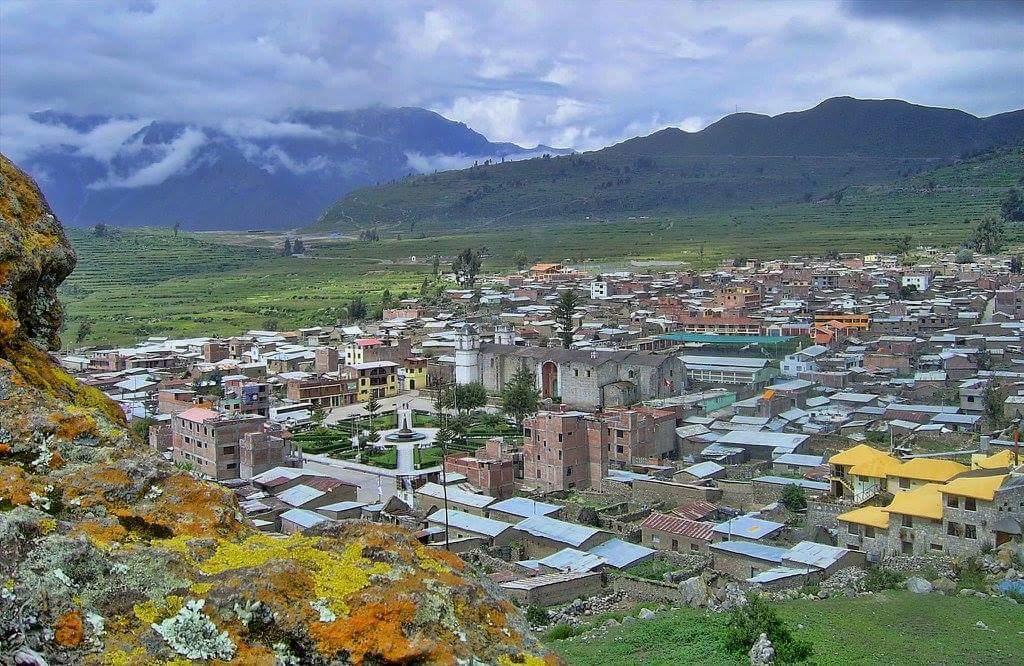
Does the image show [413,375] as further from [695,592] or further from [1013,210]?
[1013,210]

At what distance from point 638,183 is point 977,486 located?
143250mm

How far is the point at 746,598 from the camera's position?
14.8m

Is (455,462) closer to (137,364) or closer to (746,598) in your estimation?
(746,598)

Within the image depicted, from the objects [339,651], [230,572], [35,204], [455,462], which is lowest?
[455,462]

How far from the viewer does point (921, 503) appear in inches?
709

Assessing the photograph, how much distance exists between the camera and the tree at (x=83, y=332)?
53.9 meters

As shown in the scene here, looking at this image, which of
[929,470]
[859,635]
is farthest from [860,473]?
[859,635]

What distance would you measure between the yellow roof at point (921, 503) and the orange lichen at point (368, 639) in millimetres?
16887

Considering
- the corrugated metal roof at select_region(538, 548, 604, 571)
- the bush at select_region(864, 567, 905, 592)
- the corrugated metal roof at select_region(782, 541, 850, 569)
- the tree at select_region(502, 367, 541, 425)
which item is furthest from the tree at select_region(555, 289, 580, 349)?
the bush at select_region(864, 567, 905, 592)

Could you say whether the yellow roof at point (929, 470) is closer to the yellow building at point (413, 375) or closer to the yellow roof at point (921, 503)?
the yellow roof at point (921, 503)

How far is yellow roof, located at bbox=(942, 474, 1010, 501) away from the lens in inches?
673

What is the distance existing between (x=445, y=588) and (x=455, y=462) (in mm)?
23339

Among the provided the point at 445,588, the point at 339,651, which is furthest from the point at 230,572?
the point at 445,588

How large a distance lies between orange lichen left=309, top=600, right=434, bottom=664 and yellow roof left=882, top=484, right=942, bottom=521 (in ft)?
55.4
